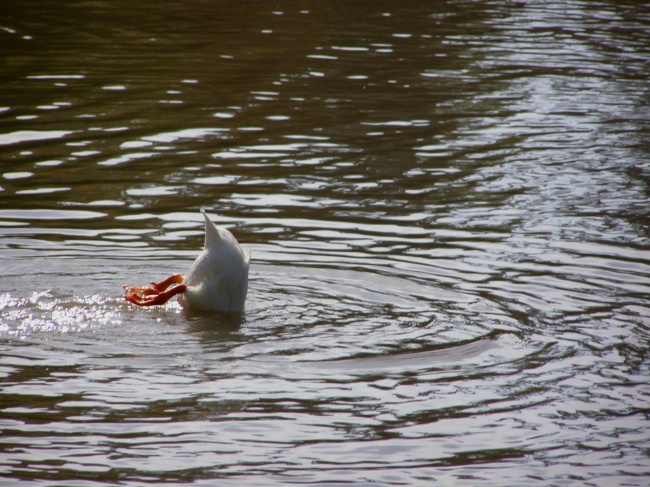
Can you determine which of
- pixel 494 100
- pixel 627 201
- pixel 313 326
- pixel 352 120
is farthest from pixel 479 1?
pixel 313 326

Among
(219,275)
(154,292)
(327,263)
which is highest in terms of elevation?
(219,275)

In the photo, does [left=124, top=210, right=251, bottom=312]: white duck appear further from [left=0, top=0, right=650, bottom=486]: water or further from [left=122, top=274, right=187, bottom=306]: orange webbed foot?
[left=0, top=0, right=650, bottom=486]: water

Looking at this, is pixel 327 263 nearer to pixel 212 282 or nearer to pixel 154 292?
pixel 212 282

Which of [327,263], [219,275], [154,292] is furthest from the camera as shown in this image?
[327,263]

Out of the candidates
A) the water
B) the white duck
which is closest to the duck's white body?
the white duck

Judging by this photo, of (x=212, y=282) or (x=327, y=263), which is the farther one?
(x=327, y=263)

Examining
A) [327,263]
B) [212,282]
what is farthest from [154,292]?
[327,263]

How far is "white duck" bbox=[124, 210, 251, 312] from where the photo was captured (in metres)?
6.20

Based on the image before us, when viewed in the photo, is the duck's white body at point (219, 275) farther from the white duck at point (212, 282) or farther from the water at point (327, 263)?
the water at point (327, 263)

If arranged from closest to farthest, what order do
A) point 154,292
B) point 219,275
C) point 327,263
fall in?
point 219,275 → point 154,292 → point 327,263

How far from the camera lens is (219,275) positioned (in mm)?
6258

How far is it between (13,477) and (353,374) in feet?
6.23

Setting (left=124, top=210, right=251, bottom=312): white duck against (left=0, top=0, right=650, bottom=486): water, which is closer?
(left=0, top=0, right=650, bottom=486): water

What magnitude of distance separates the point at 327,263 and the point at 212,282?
1206 mm
